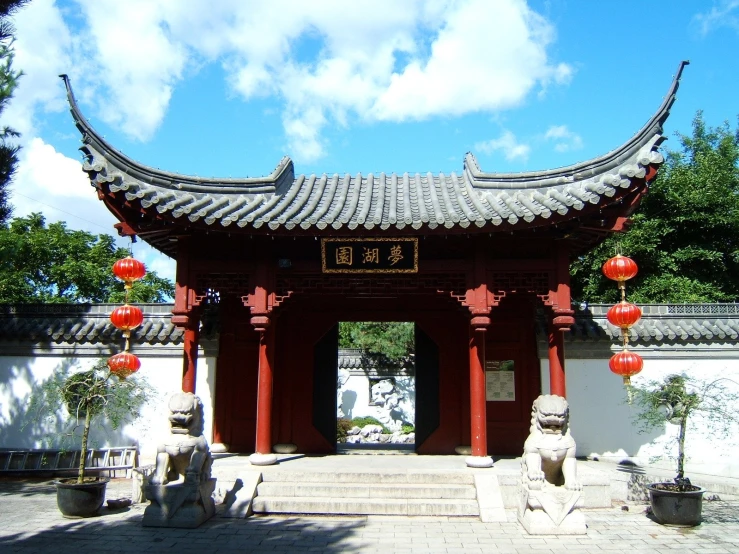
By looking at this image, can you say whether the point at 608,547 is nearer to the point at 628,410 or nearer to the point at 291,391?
the point at 628,410

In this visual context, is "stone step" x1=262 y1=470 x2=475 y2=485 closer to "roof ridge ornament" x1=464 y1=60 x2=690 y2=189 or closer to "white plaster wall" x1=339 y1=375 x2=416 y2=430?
"roof ridge ornament" x1=464 y1=60 x2=690 y2=189

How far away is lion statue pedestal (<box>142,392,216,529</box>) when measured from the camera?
261 inches

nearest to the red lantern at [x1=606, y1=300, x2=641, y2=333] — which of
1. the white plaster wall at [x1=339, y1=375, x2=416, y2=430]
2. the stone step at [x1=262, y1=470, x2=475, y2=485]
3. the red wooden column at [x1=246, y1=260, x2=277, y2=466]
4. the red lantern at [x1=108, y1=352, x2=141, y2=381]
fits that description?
the stone step at [x1=262, y1=470, x2=475, y2=485]

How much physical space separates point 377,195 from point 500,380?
3.82 m

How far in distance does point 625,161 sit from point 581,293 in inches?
441

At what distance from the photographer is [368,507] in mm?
7219

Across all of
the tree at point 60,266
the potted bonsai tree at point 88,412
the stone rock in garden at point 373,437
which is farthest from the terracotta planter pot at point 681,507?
the tree at point 60,266

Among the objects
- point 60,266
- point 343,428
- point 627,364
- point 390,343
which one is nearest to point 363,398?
point 390,343

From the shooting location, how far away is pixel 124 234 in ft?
28.6

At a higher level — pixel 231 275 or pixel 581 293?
pixel 581 293

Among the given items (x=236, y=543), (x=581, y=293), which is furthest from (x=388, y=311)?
(x=581, y=293)

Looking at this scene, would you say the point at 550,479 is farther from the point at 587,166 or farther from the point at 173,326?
the point at 173,326

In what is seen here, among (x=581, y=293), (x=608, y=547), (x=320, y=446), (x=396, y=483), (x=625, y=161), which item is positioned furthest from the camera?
(x=581, y=293)

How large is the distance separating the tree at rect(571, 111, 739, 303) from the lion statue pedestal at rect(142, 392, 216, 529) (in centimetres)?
1411
